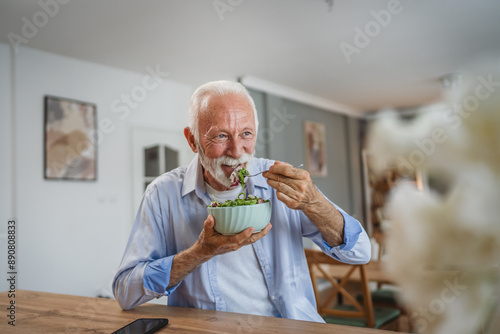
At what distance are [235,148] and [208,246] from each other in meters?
0.33

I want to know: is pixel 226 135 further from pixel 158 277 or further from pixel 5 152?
pixel 5 152

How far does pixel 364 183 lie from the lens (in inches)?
288

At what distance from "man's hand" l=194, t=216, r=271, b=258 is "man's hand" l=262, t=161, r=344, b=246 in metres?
0.10

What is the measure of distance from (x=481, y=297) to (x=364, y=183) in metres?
7.32

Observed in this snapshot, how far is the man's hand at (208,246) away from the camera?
98 cm

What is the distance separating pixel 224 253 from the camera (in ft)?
3.67

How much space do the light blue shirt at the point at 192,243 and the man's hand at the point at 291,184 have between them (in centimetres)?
19

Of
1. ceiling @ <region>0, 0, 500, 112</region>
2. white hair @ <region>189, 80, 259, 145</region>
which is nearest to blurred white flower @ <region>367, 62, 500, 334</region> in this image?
white hair @ <region>189, 80, 259, 145</region>

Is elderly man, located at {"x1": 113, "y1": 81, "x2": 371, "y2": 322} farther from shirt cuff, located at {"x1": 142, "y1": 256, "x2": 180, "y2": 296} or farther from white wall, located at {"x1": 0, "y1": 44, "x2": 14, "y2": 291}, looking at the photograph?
white wall, located at {"x1": 0, "y1": 44, "x2": 14, "y2": 291}

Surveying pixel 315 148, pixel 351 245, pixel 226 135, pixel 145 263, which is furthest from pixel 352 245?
pixel 315 148

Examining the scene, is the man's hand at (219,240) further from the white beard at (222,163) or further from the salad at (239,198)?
the white beard at (222,163)

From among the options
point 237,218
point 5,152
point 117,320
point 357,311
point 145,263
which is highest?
point 5,152

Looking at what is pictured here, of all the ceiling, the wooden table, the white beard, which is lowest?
the wooden table

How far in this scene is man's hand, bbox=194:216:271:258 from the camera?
967 millimetres
